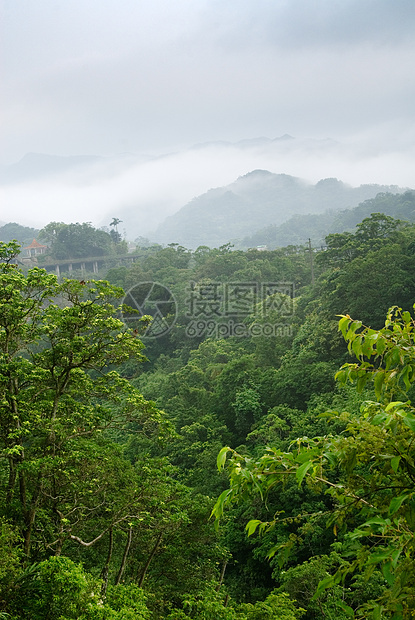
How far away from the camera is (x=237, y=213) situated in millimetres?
136375

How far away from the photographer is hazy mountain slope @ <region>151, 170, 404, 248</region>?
405 ft

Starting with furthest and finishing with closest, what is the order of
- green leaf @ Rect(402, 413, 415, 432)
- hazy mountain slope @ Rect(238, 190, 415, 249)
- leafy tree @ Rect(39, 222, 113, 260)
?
1. hazy mountain slope @ Rect(238, 190, 415, 249)
2. leafy tree @ Rect(39, 222, 113, 260)
3. green leaf @ Rect(402, 413, 415, 432)

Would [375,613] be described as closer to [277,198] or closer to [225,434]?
[225,434]

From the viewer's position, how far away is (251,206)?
141000mm

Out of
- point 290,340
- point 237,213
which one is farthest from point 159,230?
point 290,340

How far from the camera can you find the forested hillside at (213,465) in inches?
68.2

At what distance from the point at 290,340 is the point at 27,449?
14359mm

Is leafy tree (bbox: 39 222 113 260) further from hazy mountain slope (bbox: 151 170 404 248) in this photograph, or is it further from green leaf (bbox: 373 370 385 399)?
hazy mountain slope (bbox: 151 170 404 248)

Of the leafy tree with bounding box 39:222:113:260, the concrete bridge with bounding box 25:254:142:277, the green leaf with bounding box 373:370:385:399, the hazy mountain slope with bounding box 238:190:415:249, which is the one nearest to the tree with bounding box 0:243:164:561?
the green leaf with bounding box 373:370:385:399

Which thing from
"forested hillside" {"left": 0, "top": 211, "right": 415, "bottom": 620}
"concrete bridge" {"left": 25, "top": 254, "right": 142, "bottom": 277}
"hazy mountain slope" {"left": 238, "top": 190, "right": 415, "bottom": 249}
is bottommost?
"forested hillside" {"left": 0, "top": 211, "right": 415, "bottom": 620}

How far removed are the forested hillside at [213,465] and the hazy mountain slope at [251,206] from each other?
100459 millimetres

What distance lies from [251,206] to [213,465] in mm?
134018

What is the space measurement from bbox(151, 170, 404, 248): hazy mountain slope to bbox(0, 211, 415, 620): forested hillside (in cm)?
10046

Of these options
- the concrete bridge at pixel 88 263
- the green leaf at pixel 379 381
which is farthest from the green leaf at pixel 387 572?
the concrete bridge at pixel 88 263
